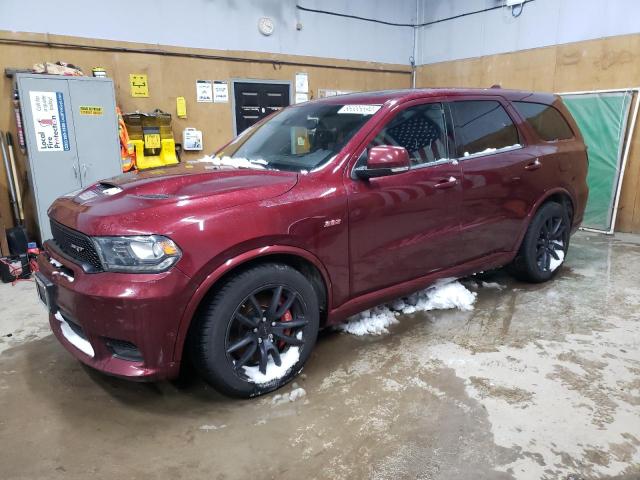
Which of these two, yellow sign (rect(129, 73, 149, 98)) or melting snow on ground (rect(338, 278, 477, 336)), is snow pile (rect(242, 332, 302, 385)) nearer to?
melting snow on ground (rect(338, 278, 477, 336))

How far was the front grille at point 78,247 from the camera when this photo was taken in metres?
2.08

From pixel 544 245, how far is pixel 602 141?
9.74 ft

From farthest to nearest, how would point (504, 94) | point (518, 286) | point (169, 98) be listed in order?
point (169, 98), point (518, 286), point (504, 94)

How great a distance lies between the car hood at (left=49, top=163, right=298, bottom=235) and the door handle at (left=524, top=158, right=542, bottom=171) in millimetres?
2021

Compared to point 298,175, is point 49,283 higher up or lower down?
lower down

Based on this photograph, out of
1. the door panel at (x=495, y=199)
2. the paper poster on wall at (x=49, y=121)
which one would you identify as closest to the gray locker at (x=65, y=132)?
the paper poster on wall at (x=49, y=121)

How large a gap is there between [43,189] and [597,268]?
5.89 metres

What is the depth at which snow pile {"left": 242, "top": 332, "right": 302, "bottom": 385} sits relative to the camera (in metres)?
2.34

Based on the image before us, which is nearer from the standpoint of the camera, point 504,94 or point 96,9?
point 504,94

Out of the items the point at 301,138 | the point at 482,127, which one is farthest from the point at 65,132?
the point at 482,127

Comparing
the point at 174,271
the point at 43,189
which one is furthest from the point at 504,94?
the point at 43,189

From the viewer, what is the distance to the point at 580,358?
2.74m

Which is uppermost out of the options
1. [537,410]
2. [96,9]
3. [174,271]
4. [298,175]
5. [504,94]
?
[96,9]

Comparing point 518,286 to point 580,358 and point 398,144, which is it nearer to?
point 580,358
